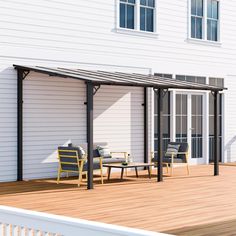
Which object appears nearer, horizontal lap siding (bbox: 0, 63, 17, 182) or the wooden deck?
the wooden deck

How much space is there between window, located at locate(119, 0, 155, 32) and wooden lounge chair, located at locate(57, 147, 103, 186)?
151 inches

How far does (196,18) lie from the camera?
15828 mm

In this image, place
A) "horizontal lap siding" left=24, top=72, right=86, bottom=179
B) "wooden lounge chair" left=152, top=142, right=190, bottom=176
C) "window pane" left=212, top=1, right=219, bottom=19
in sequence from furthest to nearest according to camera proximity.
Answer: "window pane" left=212, top=1, right=219, bottom=19, "wooden lounge chair" left=152, top=142, right=190, bottom=176, "horizontal lap siding" left=24, top=72, right=86, bottom=179

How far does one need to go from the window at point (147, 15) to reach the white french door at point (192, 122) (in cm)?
186

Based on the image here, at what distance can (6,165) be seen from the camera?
11.5m

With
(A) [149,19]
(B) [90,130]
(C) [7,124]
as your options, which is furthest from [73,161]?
(A) [149,19]

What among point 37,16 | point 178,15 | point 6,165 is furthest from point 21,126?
point 178,15

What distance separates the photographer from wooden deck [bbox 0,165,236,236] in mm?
7145

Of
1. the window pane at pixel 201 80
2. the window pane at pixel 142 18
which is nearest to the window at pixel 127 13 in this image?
the window pane at pixel 142 18

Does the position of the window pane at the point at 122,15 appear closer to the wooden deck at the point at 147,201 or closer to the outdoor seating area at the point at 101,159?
the outdoor seating area at the point at 101,159

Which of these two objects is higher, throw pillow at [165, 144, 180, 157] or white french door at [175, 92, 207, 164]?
white french door at [175, 92, 207, 164]

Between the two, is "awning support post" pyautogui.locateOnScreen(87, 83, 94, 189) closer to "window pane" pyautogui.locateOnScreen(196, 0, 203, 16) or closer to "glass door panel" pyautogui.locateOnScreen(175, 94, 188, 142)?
"glass door panel" pyautogui.locateOnScreen(175, 94, 188, 142)

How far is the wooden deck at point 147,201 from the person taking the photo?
281 inches

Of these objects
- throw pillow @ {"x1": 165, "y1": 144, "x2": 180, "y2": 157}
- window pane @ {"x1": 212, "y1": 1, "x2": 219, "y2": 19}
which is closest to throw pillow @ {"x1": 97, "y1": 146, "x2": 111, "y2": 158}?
throw pillow @ {"x1": 165, "y1": 144, "x2": 180, "y2": 157}
